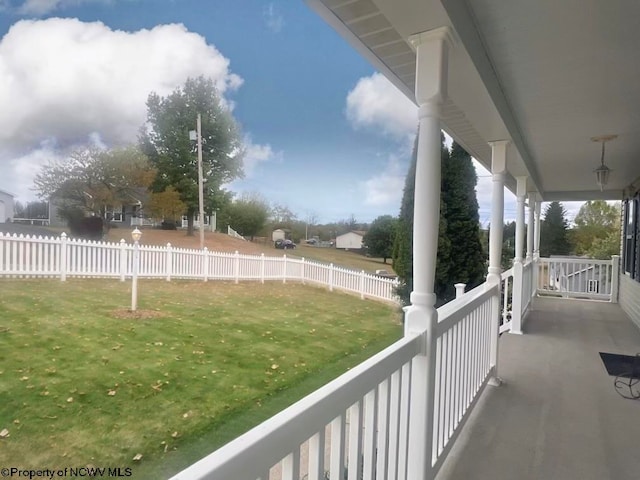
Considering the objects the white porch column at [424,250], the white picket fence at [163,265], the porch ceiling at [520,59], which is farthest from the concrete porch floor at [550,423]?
the porch ceiling at [520,59]

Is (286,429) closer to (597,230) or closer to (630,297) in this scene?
(630,297)

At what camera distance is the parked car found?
250 cm

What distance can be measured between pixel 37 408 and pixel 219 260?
3.79ft

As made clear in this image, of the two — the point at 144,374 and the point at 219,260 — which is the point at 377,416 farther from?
the point at 219,260

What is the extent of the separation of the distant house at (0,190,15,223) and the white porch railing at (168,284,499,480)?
56.5 inches

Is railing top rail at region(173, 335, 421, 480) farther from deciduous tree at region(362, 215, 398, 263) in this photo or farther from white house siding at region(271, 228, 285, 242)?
deciduous tree at region(362, 215, 398, 263)

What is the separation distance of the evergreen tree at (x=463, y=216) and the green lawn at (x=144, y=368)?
219cm

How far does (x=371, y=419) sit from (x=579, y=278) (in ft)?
26.7

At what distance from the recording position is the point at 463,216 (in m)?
4.27

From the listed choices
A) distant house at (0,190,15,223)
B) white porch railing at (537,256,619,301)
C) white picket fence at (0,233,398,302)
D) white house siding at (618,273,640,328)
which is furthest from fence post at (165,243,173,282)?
white porch railing at (537,256,619,301)

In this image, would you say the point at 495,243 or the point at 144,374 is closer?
the point at 144,374

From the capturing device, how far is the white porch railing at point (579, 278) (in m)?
7.07

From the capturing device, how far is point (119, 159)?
1877 millimetres

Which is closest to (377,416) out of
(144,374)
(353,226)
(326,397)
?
(326,397)
